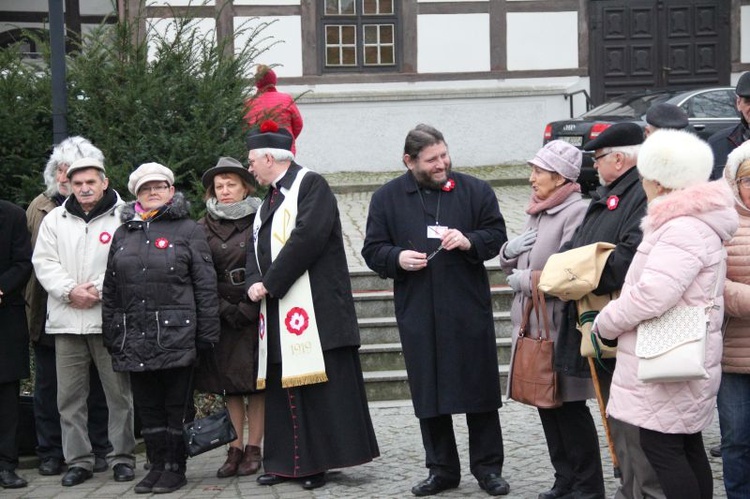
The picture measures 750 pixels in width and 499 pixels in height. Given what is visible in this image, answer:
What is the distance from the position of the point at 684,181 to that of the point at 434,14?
537 inches

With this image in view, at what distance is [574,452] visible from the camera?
20.1 ft

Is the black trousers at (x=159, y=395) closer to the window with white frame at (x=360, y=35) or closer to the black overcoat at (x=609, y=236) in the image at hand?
the black overcoat at (x=609, y=236)

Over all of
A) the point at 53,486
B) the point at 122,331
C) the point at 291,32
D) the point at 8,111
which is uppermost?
the point at 291,32

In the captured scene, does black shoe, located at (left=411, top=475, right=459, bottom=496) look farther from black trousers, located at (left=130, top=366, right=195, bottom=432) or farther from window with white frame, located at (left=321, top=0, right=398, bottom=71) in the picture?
window with white frame, located at (left=321, top=0, right=398, bottom=71)

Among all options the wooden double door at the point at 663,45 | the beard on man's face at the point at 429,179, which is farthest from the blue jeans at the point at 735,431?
the wooden double door at the point at 663,45

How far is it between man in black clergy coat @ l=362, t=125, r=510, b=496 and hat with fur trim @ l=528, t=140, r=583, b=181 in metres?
0.60

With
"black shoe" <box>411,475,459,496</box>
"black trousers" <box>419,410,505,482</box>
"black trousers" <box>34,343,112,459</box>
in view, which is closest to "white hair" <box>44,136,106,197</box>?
"black trousers" <box>34,343,112,459</box>

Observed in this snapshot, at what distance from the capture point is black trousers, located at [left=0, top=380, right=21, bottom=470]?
23.9 ft

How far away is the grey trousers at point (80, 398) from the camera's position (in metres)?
7.24

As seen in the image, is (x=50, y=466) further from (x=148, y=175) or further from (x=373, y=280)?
(x=373, y=280)

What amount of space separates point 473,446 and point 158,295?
1824mm

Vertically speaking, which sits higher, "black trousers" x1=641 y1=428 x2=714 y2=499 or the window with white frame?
the window with white frame

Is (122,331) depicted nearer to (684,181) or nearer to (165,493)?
(165,493)

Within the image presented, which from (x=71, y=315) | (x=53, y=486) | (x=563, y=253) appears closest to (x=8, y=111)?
(x=71, y=315)
